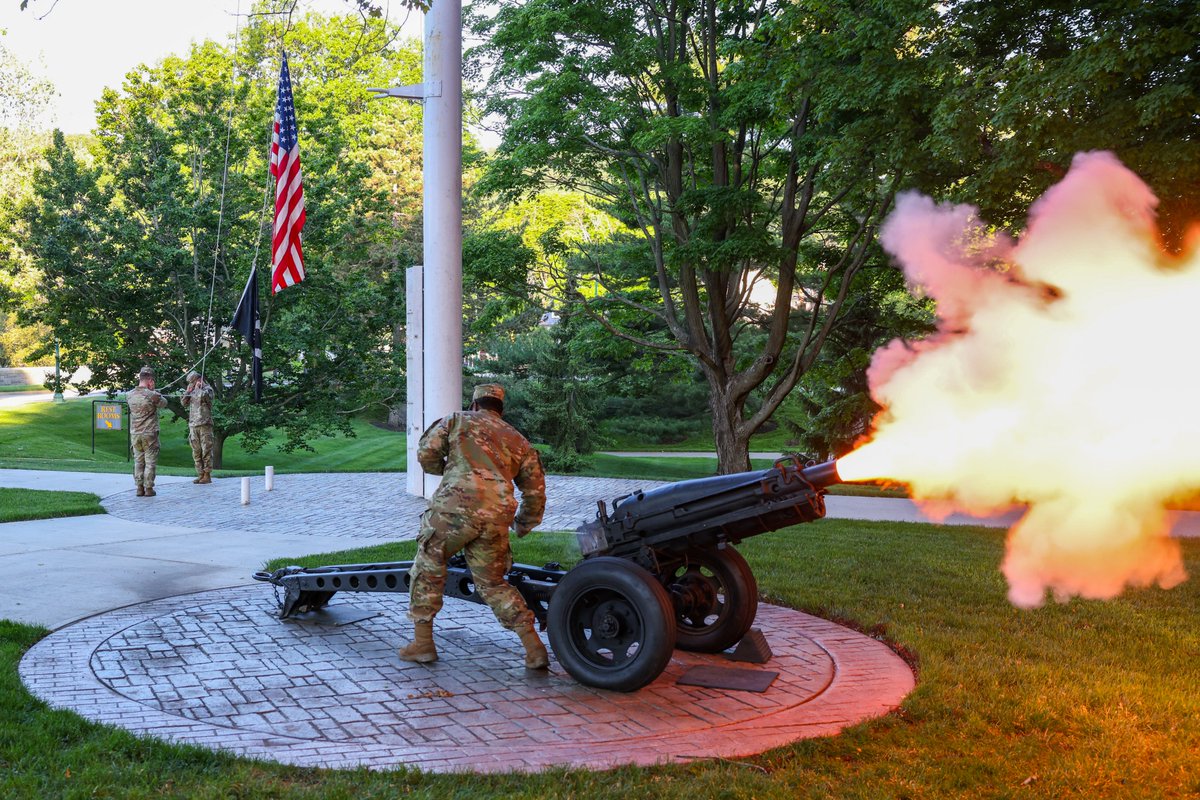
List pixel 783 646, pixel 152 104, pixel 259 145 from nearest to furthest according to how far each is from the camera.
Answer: pixel 783 646 → pixel 259 145 → pixel 152 104

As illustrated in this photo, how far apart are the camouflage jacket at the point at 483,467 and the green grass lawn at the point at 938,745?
1.99m

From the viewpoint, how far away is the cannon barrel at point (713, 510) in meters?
5.93

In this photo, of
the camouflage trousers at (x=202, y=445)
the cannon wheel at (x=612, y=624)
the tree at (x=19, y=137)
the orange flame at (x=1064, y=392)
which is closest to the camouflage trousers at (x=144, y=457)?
the camouflage trousers at (x=202, y=445)

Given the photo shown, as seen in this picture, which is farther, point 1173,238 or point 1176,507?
point 1176,507

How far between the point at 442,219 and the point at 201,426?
7100 millimetres

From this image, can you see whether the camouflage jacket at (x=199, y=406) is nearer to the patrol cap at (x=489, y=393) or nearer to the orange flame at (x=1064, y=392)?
the patrol cap at (x=489, y=393)

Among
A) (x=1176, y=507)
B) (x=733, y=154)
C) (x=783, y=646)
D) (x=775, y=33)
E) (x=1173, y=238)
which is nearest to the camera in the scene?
(x=783, y=646)

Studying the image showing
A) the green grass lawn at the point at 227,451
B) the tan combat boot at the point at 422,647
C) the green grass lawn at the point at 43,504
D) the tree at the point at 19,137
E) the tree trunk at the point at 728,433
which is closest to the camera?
the tan combat boot at the point at 422,647

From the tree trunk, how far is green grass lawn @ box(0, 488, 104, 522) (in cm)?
1032

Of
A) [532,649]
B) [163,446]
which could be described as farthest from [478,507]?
[163,446]

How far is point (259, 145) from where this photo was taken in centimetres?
3100

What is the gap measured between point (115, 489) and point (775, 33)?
42.4 feet

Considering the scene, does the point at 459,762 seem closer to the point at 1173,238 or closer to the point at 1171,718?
the point at 1171,718

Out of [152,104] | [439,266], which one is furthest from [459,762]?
[152,104]
